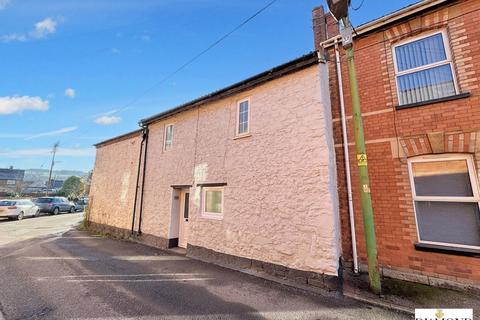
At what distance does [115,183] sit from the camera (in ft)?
42.4

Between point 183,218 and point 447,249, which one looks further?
point 183,218

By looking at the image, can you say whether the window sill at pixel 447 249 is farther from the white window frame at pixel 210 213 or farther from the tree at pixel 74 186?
the tree at pixel 74 186

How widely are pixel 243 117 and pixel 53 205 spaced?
24990mm

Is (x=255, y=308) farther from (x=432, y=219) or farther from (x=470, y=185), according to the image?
(x=470, y=185)

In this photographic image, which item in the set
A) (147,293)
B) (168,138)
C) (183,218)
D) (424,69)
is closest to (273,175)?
(147,293)

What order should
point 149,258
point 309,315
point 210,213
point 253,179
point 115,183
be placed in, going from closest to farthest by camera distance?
point 309,315
point 253,179
point 149,258
point 210,213
point 115,183

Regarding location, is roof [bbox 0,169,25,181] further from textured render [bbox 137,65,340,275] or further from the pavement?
textured render [bbox 137,65,340,275]

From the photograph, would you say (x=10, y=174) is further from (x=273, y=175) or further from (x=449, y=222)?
(x=449, y=222)

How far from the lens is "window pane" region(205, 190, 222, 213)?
7.72 metres

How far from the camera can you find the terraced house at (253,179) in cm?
547

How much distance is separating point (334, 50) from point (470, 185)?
4.46 metres

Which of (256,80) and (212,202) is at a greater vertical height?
(256,80)

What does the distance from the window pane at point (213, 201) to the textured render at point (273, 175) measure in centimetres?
36

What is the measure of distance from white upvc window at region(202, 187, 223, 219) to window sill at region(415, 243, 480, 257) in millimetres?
5067
